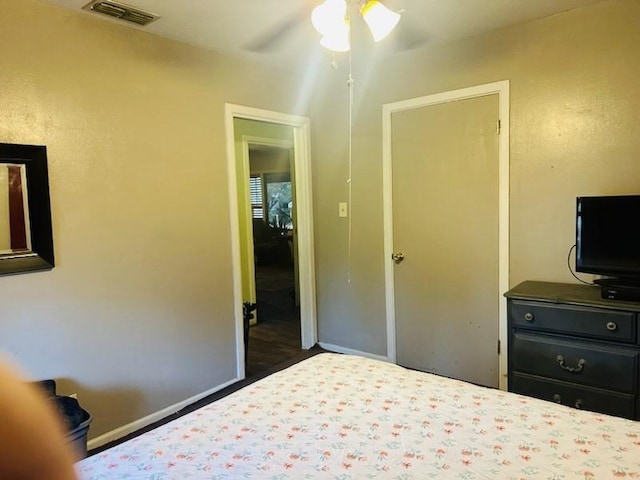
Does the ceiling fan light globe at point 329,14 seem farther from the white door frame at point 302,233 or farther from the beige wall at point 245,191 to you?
the beige wall at point 245,191

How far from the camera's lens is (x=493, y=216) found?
117 inches

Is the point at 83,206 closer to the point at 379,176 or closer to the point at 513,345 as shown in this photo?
the point at 379,176

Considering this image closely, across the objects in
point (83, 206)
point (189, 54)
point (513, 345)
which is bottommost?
point (513, 345)

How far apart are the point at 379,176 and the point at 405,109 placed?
512 mm

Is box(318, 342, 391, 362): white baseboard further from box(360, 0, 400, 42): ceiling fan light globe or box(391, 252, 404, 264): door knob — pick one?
box(360, 0, 400, 42): ceiling fan light globe

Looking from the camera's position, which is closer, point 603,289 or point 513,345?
point 603,289

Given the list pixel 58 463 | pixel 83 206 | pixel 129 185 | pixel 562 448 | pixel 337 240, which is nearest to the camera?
pixel 58 463

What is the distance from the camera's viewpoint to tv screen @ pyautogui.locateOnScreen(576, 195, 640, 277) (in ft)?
7.59

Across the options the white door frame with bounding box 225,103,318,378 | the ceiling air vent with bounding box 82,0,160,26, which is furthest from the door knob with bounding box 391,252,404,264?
the ceiling air vent with bounding box 82,0,160,26

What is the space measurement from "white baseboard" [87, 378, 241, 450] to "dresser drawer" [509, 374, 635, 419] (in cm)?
194

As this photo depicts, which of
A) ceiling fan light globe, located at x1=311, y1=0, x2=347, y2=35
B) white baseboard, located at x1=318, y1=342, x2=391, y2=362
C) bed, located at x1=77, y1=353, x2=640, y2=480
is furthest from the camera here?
white baseboard, located at x1=318, y1=342, x2=391, y2=362

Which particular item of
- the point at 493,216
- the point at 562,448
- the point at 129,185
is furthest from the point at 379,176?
the point at 562,448

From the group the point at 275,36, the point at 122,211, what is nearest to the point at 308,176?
the point at 275,36

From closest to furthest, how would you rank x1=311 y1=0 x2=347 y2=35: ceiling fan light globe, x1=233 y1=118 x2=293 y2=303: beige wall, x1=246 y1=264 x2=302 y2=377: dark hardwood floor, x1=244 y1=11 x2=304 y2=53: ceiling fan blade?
x1=311 y1=0 x2=347 y2=35: ceiling fan light globe
x1=244 y1=11 x2=304 y2=53: ceiling fan blade
x1=246 y1=264 x2=302 y2=377: dark hardwood floor
x1=233 y1=118 x2=293 y2=303: beige wall
